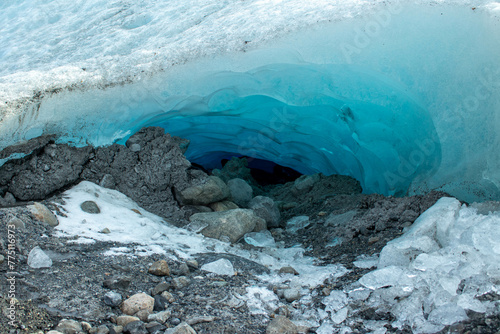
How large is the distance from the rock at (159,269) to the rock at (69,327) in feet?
1.70

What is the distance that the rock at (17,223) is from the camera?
1.97m

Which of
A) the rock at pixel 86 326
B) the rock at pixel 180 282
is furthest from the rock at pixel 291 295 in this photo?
the rock at pixel 86 326

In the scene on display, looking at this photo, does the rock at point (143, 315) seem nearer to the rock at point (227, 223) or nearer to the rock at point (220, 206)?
the rock at point (227, 223)

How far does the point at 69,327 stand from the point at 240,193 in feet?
7.68

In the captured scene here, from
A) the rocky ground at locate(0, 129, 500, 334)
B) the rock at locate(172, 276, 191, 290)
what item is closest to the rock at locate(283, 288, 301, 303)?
the rocky ground at locate(0, 129, 500, 334)

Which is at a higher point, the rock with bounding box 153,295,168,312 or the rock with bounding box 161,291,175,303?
the rock with bounding box 153,295,168,312

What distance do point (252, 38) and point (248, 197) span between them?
4.66 ft

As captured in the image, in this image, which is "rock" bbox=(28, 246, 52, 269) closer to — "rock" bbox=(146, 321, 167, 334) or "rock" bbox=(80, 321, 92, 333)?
"rock" bbox=(80, 321, 92, 333)

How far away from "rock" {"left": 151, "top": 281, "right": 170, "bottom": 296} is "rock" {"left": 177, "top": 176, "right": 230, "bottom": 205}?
4.64 ft

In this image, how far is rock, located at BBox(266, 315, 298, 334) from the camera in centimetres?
142

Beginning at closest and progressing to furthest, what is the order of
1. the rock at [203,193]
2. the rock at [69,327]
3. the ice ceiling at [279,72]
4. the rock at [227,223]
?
the rock at [69,327], the rock at [227,223], the ice ceiling at [279,72], the rock at [203,193]

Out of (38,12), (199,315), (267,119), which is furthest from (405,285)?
(38,12)

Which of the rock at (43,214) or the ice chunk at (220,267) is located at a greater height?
the rock at (43,214)

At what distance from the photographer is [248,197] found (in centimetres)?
358
